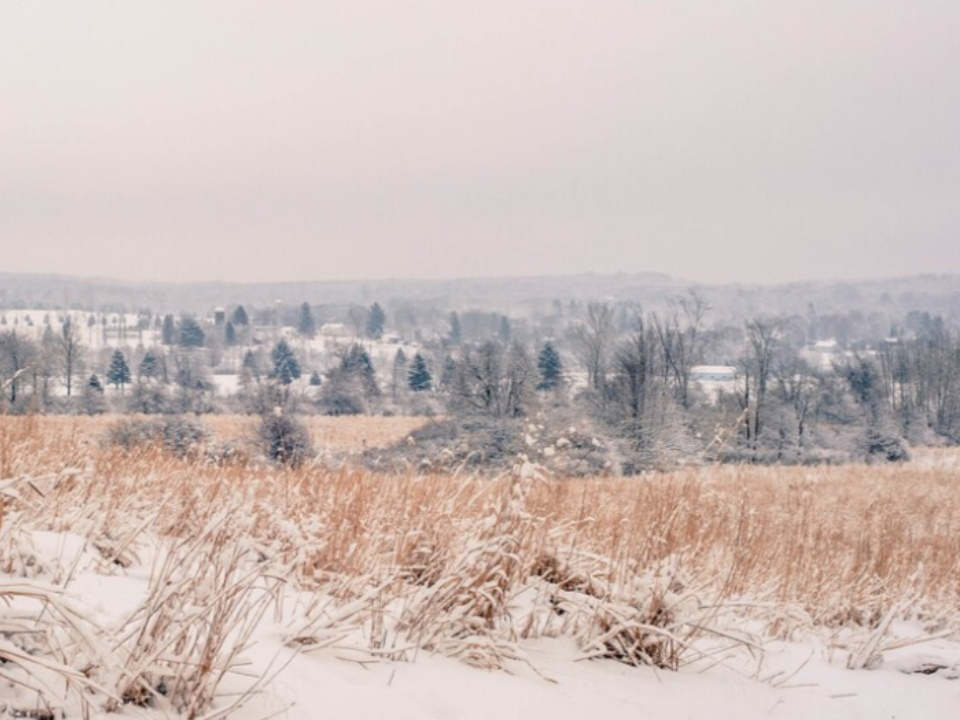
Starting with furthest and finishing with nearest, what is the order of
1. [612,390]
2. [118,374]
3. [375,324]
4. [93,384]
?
[375,324] < [118,374] < [93,384] < [612,390]

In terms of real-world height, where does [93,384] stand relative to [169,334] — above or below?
below

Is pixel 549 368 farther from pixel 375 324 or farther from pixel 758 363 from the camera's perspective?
pixel 375 324

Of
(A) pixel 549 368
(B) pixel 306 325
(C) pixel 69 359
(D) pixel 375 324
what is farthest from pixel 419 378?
(D) pixel 375 324

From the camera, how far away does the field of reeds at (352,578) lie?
86.7 inches

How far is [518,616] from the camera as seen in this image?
387 centimetres

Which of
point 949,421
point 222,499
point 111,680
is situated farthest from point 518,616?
point 949,421

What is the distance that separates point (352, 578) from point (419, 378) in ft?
252

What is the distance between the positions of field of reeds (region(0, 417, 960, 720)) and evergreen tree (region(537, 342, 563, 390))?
2179 inches

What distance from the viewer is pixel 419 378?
8025 cm

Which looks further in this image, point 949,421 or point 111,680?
point 949,421

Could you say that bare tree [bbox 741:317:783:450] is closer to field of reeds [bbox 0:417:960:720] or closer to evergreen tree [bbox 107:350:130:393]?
field of reeds [bbox 0:417:960:720]

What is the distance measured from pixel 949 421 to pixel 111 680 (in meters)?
67.1

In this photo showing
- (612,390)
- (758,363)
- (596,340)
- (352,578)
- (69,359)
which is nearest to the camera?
(352,578)

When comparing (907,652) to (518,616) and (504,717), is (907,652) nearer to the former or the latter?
(518,616)
